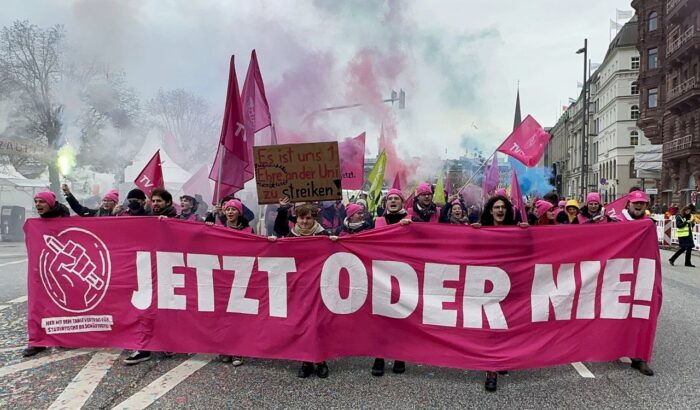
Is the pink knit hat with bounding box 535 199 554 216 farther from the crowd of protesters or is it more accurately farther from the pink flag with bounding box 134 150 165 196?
the pink flag with bounding box 134 150 165 196

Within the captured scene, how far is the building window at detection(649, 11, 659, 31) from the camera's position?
42.3 m

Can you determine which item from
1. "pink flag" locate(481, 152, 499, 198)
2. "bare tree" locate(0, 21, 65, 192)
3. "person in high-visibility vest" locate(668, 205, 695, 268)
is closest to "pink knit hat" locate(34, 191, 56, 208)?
"pink flag" locate(481, 152, 499, 198)

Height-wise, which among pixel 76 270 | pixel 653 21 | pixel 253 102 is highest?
pixel 653 21

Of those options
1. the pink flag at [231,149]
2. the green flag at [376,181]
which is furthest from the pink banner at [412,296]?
the green flag at [376,181]

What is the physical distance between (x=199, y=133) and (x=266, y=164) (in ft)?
101

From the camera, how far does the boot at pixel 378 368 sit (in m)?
4.20

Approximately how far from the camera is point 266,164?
5.62 meters

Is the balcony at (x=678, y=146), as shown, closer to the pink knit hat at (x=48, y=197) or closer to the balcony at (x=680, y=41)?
the balcony at (x=680, y=41)

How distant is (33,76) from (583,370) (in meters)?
24.2

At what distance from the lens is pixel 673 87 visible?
121 ft

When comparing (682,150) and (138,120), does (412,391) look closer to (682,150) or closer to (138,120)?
(138,120)

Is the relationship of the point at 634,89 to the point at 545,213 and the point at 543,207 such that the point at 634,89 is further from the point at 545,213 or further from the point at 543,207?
the point at 545,213

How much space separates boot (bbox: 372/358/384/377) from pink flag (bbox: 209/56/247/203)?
2.90 meters

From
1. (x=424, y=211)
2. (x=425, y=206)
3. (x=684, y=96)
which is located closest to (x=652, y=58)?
(x=684, y=96)
